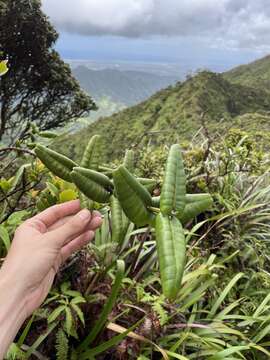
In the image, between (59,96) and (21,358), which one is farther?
(59,96)

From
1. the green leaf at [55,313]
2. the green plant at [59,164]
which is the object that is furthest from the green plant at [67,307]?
the green plant at [59,164]

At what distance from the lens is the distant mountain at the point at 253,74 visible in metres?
58.3

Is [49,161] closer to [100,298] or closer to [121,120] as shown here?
[100,298]

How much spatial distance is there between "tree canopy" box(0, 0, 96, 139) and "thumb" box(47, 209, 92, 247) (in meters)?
14.7

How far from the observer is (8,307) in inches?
56.6

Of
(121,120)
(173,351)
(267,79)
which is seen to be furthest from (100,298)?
(267,79)

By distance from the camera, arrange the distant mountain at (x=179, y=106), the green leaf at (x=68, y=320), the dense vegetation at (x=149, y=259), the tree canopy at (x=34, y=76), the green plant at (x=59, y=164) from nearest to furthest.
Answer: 1. the dense vegetation at (x=149, y=259)
2. the green plant at (x=59, y=164)
3. the green leaf at (x=68, y=320)
4. the tree canopy at (x=34, y=76)
5. the distant mountain at (x=179, y=106)

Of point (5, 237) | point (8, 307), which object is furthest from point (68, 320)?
point (8, 307)

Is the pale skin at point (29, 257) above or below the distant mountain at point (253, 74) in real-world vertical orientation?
above

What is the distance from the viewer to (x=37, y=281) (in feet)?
5.06

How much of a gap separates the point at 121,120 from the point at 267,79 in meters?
26.6

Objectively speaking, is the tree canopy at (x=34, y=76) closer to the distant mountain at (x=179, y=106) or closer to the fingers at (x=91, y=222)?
the fingers at (x=91, y=222)

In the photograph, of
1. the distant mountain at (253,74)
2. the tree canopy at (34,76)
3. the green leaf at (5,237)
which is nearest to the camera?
the green leaf at (5,237)

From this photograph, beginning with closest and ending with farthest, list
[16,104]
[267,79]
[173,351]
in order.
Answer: [173,351] → [16,104] → [267,79]
